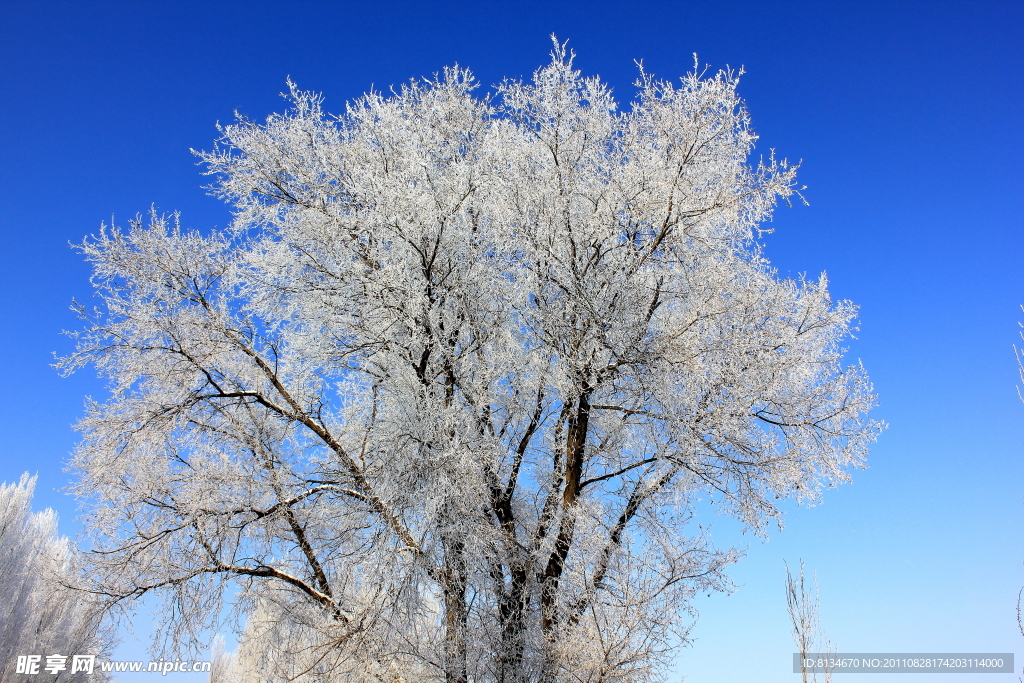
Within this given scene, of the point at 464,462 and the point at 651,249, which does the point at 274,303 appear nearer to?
the point at 464,462

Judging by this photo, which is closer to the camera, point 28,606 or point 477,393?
point 477,393

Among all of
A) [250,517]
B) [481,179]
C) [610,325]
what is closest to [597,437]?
[610,325]

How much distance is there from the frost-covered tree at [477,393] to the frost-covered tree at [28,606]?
14914mm

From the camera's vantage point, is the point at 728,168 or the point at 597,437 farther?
the point at 597,437

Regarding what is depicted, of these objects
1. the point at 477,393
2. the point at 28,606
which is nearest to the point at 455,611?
the point at 477,393

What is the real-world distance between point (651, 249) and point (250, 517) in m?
5.15

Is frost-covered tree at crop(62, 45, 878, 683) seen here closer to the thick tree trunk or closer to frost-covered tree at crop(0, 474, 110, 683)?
the thick tree trunk

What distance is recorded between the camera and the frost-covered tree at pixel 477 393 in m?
6.05

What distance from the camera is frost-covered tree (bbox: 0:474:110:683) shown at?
1834 cm

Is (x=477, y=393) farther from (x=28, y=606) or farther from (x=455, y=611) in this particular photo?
(x=28, y=606)

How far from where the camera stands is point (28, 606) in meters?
19.5

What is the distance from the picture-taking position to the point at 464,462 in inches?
225

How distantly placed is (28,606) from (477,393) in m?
20.8

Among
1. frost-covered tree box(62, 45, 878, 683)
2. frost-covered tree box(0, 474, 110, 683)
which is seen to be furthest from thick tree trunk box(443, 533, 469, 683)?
frost-covered tree box(0, 474, 110, 683)
